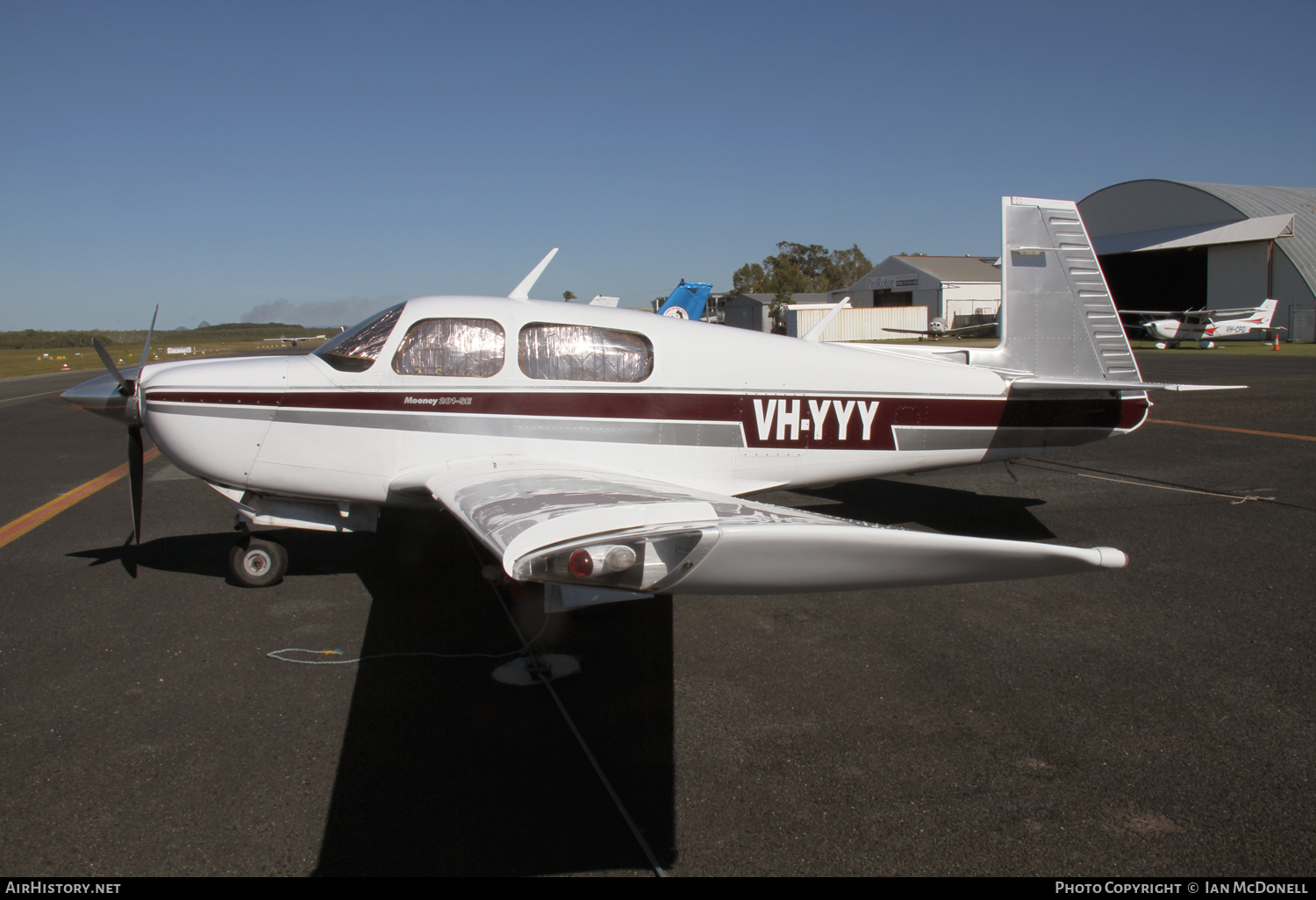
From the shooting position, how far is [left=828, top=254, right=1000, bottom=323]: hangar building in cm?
6006

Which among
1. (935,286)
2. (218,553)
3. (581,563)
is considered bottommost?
(218,553)

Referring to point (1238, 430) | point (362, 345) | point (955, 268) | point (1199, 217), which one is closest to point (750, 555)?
point (362, 345)

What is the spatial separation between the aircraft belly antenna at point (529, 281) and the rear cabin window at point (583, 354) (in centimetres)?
51

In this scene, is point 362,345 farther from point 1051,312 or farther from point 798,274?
point 798,274

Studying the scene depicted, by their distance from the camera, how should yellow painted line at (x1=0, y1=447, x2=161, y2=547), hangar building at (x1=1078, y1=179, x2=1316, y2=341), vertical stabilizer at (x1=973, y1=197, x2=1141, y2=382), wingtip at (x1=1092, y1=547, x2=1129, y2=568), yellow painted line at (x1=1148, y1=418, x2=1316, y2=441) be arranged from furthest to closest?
hangar building at (x1=1078, y1=179, x2=1316, y2=341) < yellow painted line at (x1=1148, y1=418, x2=1316, y2=441) < yellow painted line at (x1=0, y1=447, x2=161, y2=547) < vertical stabilizer at (x1=973, y1=197, x2=1141, y2=382) < wingtip at (x1=1092, y1=547, x2=1129, y2=568)

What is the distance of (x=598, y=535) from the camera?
274cm

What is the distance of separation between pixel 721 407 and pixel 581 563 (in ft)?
9.90

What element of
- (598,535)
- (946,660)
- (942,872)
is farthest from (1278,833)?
(598,535)

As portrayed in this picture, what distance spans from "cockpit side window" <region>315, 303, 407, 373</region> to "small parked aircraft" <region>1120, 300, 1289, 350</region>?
4097 cm

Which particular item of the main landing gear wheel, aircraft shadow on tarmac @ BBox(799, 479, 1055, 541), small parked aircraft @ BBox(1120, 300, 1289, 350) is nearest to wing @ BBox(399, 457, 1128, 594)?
the main landing gear wheel

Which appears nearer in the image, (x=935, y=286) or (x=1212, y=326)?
(x=1212, y=326)

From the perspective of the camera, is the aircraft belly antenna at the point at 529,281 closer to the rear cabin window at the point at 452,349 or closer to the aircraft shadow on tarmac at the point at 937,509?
the rear cabin window at the point at 452,349

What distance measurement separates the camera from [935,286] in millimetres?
60531

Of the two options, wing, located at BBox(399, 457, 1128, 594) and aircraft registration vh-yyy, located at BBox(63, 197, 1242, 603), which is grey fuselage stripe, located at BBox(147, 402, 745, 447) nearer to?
aircraft registration vh-yyy, located at BBox(63, 197, 1242, 603)
